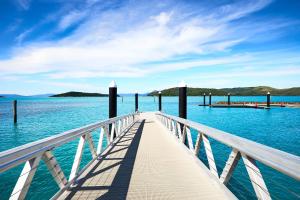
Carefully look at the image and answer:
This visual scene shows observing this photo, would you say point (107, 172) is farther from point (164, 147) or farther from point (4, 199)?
point (4, 199)

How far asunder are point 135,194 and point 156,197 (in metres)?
0.33

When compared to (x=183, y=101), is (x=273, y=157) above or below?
→ below

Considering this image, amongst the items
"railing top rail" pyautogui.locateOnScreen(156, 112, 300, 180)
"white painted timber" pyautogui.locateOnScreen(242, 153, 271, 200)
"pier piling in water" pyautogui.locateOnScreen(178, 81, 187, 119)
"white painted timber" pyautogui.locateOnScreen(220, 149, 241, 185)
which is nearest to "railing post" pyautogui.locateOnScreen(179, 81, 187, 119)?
"pier piling in water" pyautogui.locateOnScreen(178, 81, 187, 119)

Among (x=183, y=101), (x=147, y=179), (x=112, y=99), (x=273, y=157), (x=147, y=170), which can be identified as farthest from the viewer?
(x=112, y=99)

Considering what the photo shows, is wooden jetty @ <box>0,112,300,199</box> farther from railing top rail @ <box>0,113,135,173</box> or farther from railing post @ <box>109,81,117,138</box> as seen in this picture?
railing post @ <box>109,81,117,138</box>

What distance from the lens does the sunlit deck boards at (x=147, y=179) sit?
339cm

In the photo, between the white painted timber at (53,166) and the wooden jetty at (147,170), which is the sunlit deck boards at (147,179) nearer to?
the wooden jetty at (147,170)

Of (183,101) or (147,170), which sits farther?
(183,101)

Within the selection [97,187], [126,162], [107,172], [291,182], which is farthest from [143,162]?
[291,182]

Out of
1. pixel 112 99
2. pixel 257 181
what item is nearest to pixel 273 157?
pixel 257 181

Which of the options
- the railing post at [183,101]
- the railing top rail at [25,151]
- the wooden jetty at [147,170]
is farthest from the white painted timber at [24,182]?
the railing post at [183,101]

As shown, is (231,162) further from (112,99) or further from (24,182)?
(112,99)

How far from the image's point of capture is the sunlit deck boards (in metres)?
3.39

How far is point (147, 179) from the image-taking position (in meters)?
4.10
